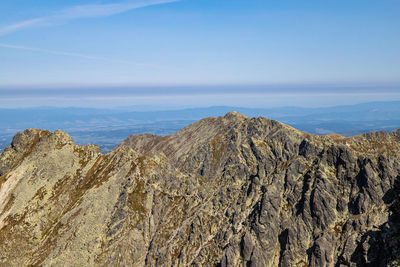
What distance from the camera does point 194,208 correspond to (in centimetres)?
12369

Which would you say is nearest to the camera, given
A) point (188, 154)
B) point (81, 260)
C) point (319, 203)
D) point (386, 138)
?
point (81, 260)

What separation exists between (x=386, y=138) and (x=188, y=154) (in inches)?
4061

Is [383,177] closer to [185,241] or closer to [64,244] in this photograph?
[185,241]

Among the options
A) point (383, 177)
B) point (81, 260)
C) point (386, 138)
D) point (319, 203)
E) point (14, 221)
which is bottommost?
point (81, 260)

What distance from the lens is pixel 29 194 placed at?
5030 inches

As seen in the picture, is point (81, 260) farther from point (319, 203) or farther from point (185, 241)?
point (319, 203)

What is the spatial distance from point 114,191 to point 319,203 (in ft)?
263

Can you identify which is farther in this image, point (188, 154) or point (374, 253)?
point (188, 154)

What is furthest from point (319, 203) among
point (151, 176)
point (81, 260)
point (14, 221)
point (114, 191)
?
point (14, 221)

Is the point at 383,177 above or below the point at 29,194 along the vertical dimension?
above

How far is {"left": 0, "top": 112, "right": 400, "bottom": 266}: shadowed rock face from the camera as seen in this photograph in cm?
10612

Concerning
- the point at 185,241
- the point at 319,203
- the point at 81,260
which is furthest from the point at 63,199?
the point at 319,203

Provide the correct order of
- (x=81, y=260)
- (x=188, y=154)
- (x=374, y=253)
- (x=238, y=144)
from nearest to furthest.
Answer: (x=374, y=253), (x=81, y=260), (x=238, y=144), (x=188, y=154)

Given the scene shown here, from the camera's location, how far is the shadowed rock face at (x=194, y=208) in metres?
106
